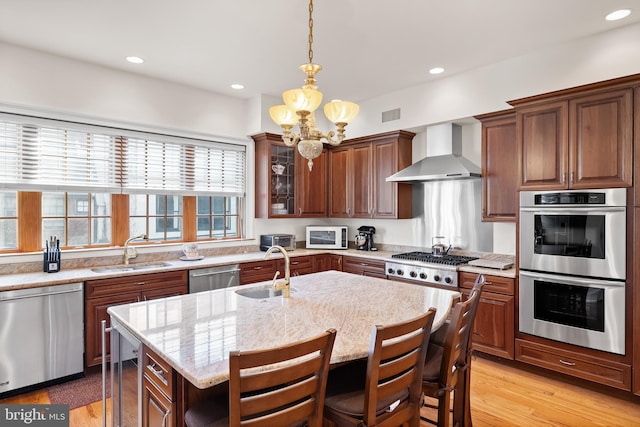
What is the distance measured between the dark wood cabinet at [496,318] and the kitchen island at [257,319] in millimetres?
1135

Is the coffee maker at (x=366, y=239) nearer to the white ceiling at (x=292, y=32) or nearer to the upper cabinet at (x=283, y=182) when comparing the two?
the upper cabinet at (x=283, y=182)

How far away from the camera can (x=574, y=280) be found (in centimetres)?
304

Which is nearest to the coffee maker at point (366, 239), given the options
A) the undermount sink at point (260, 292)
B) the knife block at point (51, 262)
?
the undermount sink at point (260, 292)

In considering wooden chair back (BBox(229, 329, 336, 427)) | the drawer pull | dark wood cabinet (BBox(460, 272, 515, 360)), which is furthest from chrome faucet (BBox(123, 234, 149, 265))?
dark wood cabinet (BBox(460, 272, 515, 360))

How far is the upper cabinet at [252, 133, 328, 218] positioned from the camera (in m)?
4.87

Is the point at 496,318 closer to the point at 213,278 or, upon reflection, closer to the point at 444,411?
the point at 444,411

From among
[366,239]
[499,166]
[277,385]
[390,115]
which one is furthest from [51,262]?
[499,166]

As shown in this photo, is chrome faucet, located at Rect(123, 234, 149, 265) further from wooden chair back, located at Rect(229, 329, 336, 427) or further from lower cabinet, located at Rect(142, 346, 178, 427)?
wooden chair back, located at Rect(229, 329, 336, 427)

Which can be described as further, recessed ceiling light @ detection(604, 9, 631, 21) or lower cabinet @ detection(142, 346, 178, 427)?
recessed ceiling light @ detection(604, 9, 631, 21)

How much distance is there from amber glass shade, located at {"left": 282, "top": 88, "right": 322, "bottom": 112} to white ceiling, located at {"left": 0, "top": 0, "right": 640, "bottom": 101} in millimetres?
928

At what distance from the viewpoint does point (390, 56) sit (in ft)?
11.9

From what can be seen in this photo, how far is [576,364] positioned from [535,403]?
20.7 inches

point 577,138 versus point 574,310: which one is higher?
point 577,138

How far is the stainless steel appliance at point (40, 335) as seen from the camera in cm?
289
